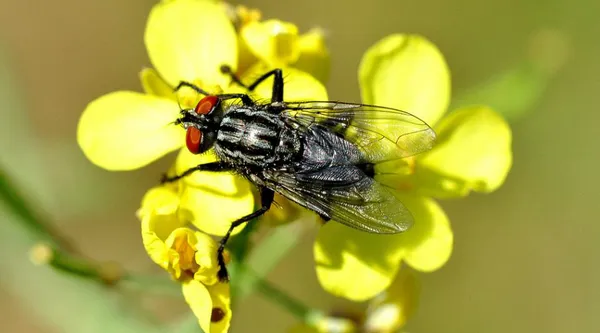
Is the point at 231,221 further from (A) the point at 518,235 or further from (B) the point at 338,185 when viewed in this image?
(A) the point at 518,235

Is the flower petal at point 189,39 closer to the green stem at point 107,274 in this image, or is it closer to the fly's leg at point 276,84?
the fly's leg at point 276,84

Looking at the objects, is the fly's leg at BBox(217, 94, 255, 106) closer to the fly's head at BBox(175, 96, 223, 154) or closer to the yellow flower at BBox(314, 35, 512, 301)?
the fly's head at BBox(175, 96, 223, 154)

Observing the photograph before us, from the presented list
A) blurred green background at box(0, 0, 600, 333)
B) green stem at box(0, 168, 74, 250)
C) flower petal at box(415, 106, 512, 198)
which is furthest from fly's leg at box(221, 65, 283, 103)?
blurred green background at box(0, 0, 600, 333)

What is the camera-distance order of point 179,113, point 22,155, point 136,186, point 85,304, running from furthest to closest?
1. point 136,186
2. point 22,155
3. point 85,304
4. point 179,113

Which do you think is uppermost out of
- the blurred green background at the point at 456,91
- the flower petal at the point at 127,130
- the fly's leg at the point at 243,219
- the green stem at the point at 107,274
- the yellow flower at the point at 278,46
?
the yellow flower at the point at 278,46

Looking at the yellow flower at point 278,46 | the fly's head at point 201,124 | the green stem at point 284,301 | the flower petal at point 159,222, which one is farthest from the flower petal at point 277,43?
the green stem at point 284,301

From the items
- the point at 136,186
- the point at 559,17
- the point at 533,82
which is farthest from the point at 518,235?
the point at 136,186
